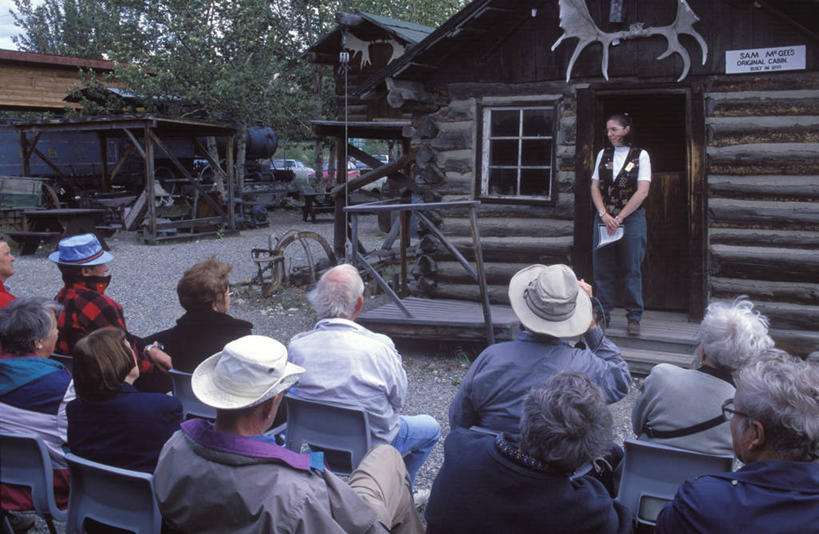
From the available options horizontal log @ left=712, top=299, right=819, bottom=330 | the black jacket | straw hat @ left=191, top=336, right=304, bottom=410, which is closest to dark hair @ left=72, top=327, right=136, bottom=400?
straw hat @ left=191, top=336, right=304, bottom=410

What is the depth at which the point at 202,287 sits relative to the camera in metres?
3.86

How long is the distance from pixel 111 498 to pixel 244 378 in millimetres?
797

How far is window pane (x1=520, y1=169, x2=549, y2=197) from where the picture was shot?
7.66 m

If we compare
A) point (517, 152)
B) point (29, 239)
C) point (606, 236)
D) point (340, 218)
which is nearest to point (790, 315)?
point (606, 236)

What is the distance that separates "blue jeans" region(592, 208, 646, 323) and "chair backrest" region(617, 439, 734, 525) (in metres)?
3.89

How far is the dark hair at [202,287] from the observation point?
12.7 feet

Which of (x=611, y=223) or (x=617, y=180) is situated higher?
(x=617, y=180)

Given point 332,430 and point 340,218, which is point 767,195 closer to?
point 332,430

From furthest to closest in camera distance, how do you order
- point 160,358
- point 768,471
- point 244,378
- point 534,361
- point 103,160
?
point 103,160 < point 160,358 < point 534,361 < point 244,378 < point 768,471

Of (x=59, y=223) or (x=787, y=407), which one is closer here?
(x=787, y=407)

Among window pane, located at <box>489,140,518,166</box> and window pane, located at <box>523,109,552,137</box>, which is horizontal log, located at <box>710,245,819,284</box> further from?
window pane, located at <box>489,140,518,166</box>

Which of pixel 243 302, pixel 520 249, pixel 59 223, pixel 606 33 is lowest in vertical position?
→ pixel 243 302

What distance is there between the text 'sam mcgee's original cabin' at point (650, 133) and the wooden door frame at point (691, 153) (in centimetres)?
1

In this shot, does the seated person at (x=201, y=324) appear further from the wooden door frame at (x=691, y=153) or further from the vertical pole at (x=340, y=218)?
the vertical pole at (x=340, y=218)
